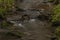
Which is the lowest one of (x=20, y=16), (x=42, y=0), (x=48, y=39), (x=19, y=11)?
(x=48, y=39)

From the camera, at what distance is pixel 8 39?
10141mm

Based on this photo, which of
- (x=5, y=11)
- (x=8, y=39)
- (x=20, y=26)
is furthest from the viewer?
Result: (x=5, y=11)

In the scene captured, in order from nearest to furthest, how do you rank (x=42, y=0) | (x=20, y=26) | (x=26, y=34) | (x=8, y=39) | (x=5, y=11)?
(x=8, y=39) < (x=26, y=34) < (x=20, y=26) < (x=5, y=11) < (x=42, y=0)

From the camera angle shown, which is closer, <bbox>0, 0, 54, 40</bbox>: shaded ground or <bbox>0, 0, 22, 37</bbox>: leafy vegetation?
<bbox>0, 0, 54, 40</bbox>: shaded ground

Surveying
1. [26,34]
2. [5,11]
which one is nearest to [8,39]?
[26,34]

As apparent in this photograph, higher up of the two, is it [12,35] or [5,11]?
[5,11]

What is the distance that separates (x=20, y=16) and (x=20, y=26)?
72.8 inches

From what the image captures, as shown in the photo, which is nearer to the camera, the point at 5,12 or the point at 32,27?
the point at 32,27

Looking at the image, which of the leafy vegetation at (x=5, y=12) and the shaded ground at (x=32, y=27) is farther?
the leafy vegetation at (x=5, y=12)

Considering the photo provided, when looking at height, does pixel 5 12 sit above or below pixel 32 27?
above

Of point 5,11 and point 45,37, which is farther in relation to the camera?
point 5,11

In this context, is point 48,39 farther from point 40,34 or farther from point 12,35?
point 12,35

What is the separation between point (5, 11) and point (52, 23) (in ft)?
10.9

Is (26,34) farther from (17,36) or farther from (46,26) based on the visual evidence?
(46,26)
